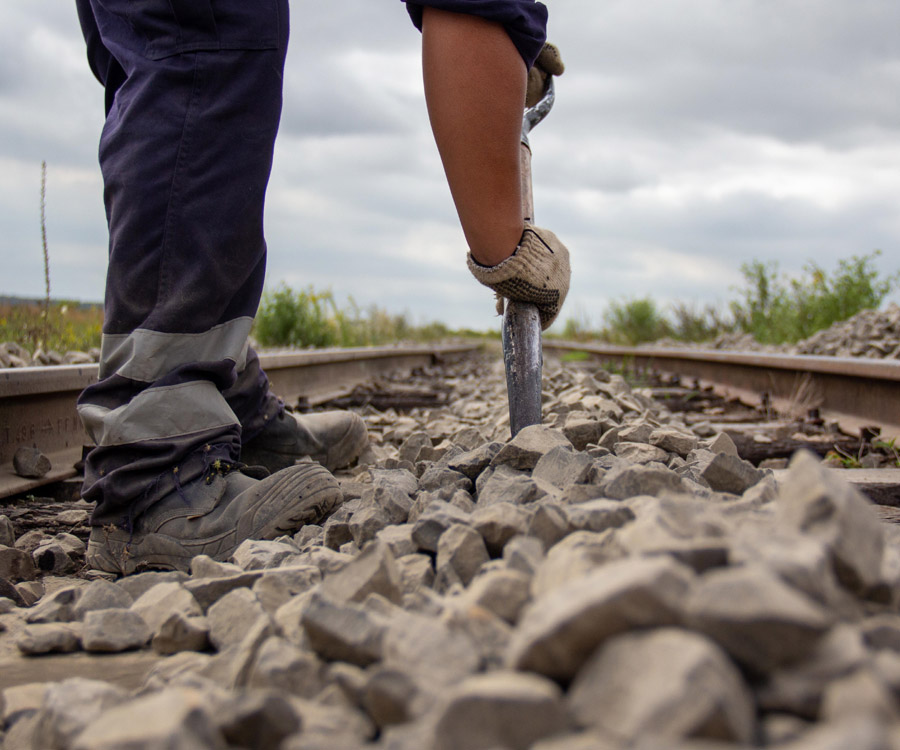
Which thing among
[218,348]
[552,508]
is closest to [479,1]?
[218,348]

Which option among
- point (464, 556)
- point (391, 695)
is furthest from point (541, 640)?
point (464, 556)

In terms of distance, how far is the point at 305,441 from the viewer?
9.82ft

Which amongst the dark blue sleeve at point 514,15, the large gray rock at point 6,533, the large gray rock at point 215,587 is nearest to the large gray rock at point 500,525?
the large gray rock at point 215,587

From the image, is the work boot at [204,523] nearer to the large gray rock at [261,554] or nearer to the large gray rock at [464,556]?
the large gray rock at [261,554]

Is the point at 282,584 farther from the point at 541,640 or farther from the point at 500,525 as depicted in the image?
the point at 541,640

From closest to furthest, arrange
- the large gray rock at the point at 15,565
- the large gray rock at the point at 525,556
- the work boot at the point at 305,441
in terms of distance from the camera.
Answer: the large gray rock at the point at 525,556 → the large gray rock at the point at 15,565 → the work boot at the point at 305,441

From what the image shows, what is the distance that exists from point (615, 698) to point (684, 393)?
5.88 meters

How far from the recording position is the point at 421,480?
2.11 meters

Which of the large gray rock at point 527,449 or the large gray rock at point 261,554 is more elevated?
the large gray rock at point 527,449

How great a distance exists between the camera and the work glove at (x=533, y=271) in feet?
→ 7.38

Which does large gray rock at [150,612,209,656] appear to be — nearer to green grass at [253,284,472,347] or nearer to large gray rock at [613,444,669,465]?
large gray rock at [613,444,669,465]

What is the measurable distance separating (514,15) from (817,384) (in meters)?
3.68

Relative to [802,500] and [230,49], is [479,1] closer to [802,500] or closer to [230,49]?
[230,49]

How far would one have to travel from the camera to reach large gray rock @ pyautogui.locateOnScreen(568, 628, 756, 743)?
26.9 inches
